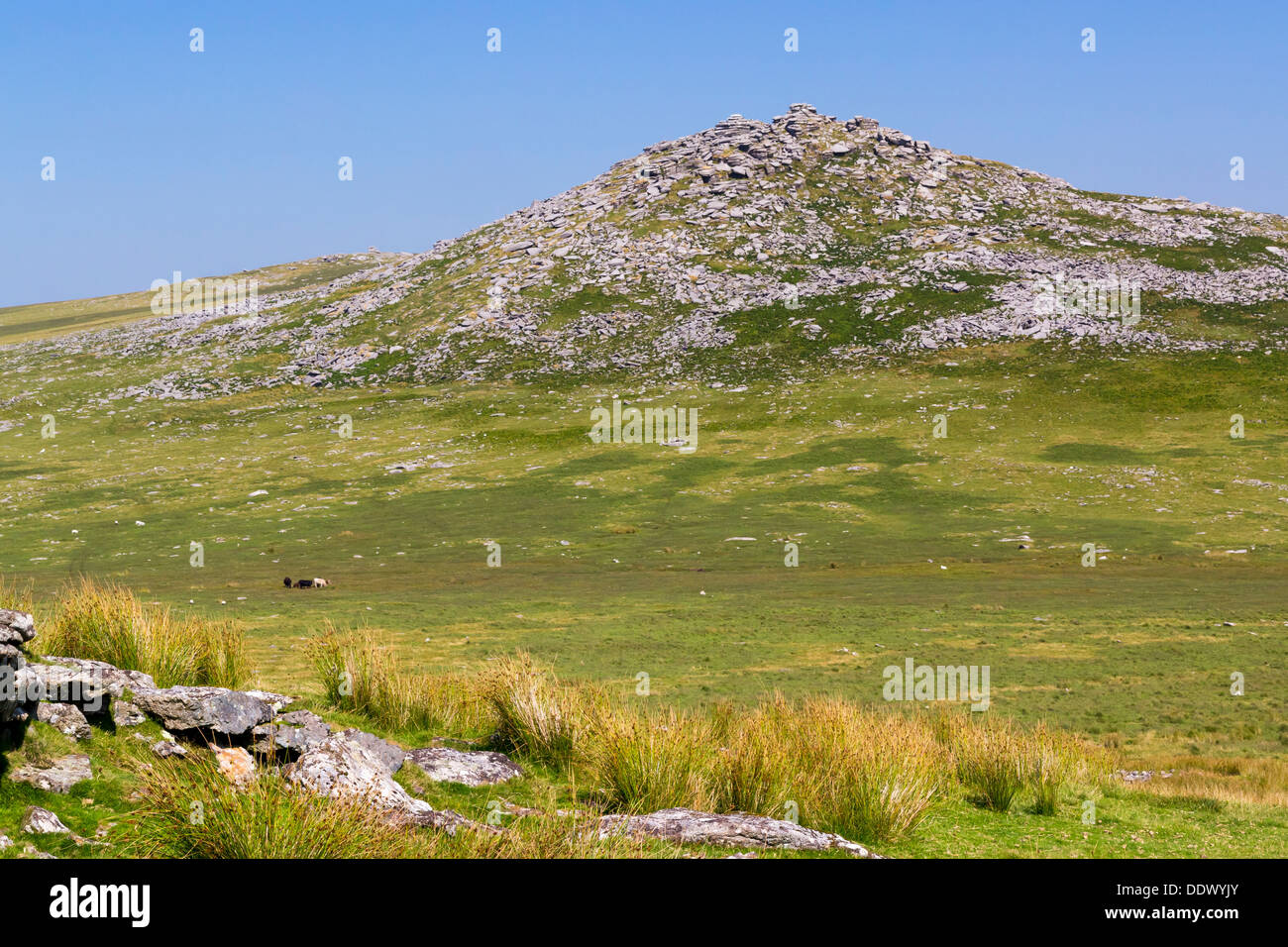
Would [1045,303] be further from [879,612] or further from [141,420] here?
[141,420]

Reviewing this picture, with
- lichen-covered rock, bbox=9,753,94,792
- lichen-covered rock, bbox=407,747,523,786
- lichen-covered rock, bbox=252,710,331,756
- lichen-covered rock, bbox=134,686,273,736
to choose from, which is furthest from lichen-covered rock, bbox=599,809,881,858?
lichen-covered rock, bbox=9,753,94,792

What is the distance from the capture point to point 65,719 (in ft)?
39.0

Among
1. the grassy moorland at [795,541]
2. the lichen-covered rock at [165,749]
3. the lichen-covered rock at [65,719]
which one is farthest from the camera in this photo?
the grassy moorland at [795,541]

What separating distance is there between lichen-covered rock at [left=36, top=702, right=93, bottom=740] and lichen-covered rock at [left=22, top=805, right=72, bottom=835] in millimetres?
2288

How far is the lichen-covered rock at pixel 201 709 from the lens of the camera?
1316 cm

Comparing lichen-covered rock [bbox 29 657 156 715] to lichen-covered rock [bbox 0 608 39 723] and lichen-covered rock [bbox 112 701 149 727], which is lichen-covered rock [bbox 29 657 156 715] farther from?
lichen-covered rock [bbox 0 608 39 723]

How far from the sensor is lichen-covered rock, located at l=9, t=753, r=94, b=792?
33.9ft

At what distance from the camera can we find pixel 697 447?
7844 centimetres

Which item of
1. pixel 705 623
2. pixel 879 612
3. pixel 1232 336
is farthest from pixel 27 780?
pixel 1232 336

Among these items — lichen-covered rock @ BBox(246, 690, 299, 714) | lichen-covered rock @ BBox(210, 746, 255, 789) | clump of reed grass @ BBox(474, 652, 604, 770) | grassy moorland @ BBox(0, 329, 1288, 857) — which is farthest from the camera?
grassy moorland @ BBox(0, 329, 1288, 857)

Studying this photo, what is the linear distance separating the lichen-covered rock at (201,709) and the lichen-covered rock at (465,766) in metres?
2.44

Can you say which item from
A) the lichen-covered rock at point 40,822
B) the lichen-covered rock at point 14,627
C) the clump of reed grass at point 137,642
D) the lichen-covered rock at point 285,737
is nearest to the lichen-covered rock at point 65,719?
the lichen-covered rock at point 14,627

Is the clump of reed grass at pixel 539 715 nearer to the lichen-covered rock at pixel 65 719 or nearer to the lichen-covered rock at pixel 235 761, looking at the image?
the lichen-covered rock at pixel 235 761

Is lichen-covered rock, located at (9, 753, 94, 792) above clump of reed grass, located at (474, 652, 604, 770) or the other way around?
above
